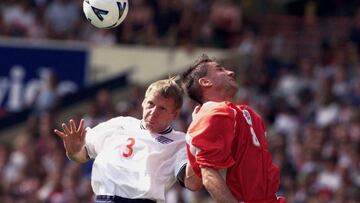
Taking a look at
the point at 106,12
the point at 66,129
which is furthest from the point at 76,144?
the point at 106,12

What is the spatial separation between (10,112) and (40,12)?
252cm

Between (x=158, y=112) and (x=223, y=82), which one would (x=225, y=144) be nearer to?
(x=223, y=82)

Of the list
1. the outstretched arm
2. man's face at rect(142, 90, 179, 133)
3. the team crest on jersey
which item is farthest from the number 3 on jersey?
the team crest on jersey

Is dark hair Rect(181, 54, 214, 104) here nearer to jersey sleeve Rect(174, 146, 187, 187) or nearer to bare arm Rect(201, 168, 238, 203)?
jersey sleeve Rect(174, 146, 187, 187)

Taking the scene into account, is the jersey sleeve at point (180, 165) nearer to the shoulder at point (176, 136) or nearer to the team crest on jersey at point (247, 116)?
the shoulder at point (176, 136)

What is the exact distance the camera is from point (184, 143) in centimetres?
891

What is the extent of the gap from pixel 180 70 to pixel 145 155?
12181 millimetres

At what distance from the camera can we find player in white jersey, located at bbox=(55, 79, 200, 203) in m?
8.72

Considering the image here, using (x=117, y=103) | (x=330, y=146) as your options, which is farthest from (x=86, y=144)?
(x=117, y=103)

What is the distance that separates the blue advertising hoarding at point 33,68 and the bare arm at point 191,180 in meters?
13.6

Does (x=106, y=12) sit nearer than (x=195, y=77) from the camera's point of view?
No

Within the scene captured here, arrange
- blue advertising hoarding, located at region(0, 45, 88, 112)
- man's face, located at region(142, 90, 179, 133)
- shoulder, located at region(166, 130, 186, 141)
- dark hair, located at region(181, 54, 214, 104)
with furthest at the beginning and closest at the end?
blue advertising hoarding, located at region(0, 45, 88, 112) → shoulder, located at region(166, 130, 186, 141) → man's face, located at region(142, 90, 179, 133) → dark hair, located at region(181, 54, 214, 104)

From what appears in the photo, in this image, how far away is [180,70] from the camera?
20953mm

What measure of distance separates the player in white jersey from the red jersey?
1.85 ft
